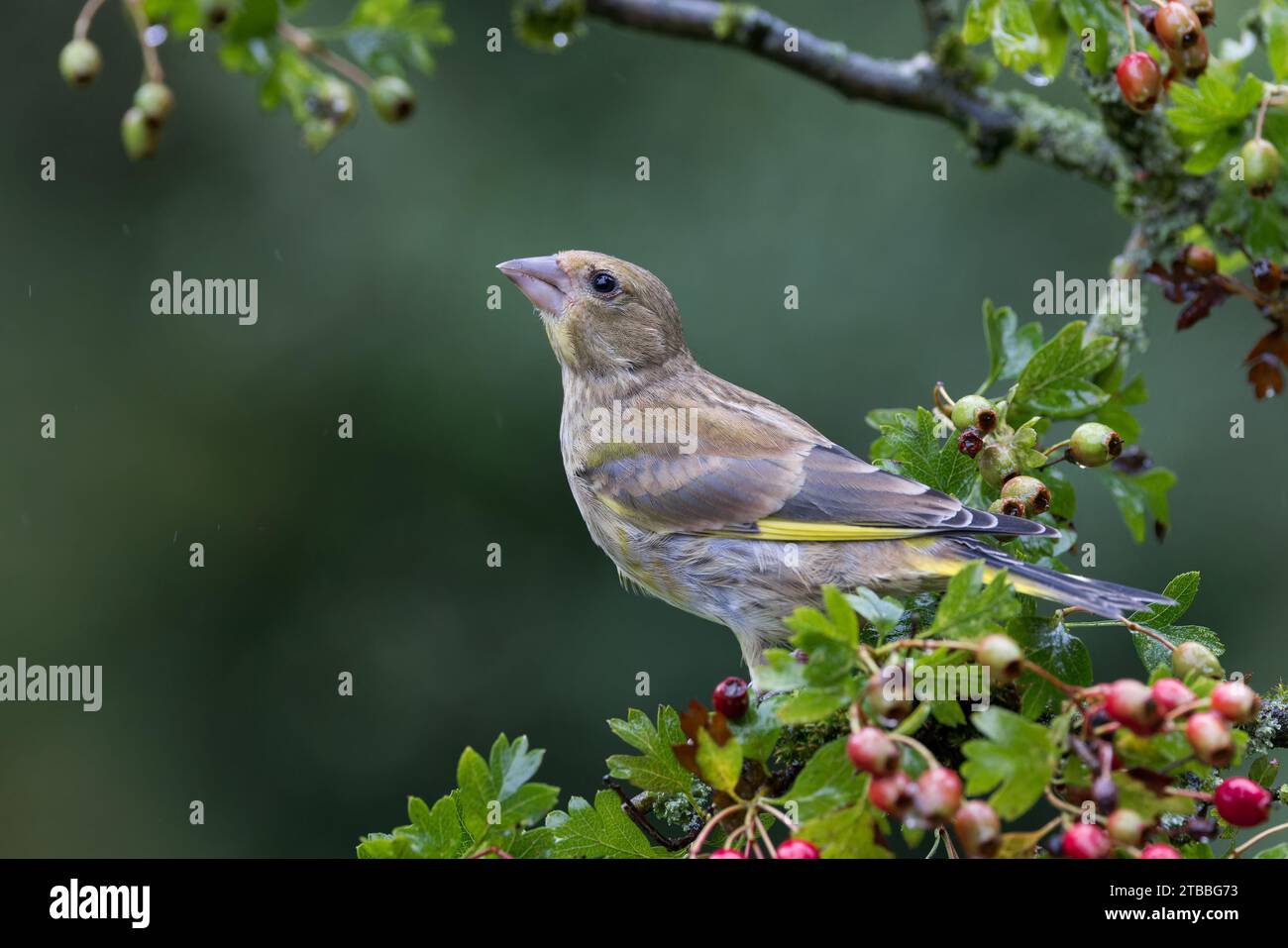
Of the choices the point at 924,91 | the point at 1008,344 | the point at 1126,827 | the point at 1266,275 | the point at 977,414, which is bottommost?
the point at 1126,827

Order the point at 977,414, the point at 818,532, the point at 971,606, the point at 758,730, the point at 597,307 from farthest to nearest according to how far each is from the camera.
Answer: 1. the point at 597,307
2. the point at 818,532
3. the point at 977,414
4. the point at 758,730
5. the point at 971,606

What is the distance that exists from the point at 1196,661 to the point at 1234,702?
379 millimetres

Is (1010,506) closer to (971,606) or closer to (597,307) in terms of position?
(971,606)

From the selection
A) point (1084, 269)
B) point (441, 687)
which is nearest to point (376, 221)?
point (441, 687)

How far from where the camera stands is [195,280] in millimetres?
7367

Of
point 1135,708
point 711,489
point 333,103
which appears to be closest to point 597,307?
point 711,489

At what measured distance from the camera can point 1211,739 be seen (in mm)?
1885

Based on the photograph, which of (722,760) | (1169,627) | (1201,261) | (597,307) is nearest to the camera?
(722,760)

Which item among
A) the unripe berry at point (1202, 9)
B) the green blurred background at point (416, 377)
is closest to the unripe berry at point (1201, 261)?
the unripe berry at point (1202, 9)

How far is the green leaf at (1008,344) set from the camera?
3.08 meters

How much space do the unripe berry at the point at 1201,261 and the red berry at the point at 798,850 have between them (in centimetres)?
186

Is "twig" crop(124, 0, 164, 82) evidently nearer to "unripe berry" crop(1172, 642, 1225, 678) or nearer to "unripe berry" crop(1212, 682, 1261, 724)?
"unripe berry" crop(1212, 682, 1261, 724)
